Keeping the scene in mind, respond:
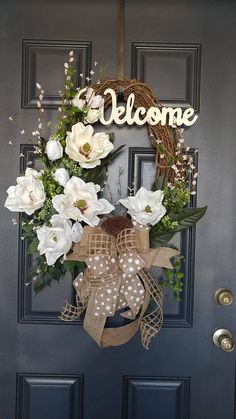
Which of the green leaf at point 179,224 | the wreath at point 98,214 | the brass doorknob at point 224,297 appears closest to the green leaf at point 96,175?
the wreath at point 98,214

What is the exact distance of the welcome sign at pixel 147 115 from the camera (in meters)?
1.29

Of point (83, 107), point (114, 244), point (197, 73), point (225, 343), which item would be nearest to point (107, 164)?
point (83, 107)

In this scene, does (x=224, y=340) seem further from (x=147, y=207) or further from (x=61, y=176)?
(x=61, y=176)

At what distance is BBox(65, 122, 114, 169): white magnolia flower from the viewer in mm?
1172

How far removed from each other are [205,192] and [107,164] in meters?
0.36

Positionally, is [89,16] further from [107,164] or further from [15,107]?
[107,164]

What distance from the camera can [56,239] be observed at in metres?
1.14

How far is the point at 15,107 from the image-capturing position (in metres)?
1.37

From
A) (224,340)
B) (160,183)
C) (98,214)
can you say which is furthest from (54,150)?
(224,340)

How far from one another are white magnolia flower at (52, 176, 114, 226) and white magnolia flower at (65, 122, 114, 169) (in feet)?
0.24

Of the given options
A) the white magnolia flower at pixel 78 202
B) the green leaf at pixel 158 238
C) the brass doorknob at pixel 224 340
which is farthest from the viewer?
the brass doorknob at pixel 224 340

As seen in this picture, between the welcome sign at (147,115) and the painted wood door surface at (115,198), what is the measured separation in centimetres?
7

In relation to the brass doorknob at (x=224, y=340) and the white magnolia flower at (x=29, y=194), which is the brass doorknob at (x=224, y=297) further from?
the white magnolia flower at (x=29, y=194)

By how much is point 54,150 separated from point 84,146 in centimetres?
9
